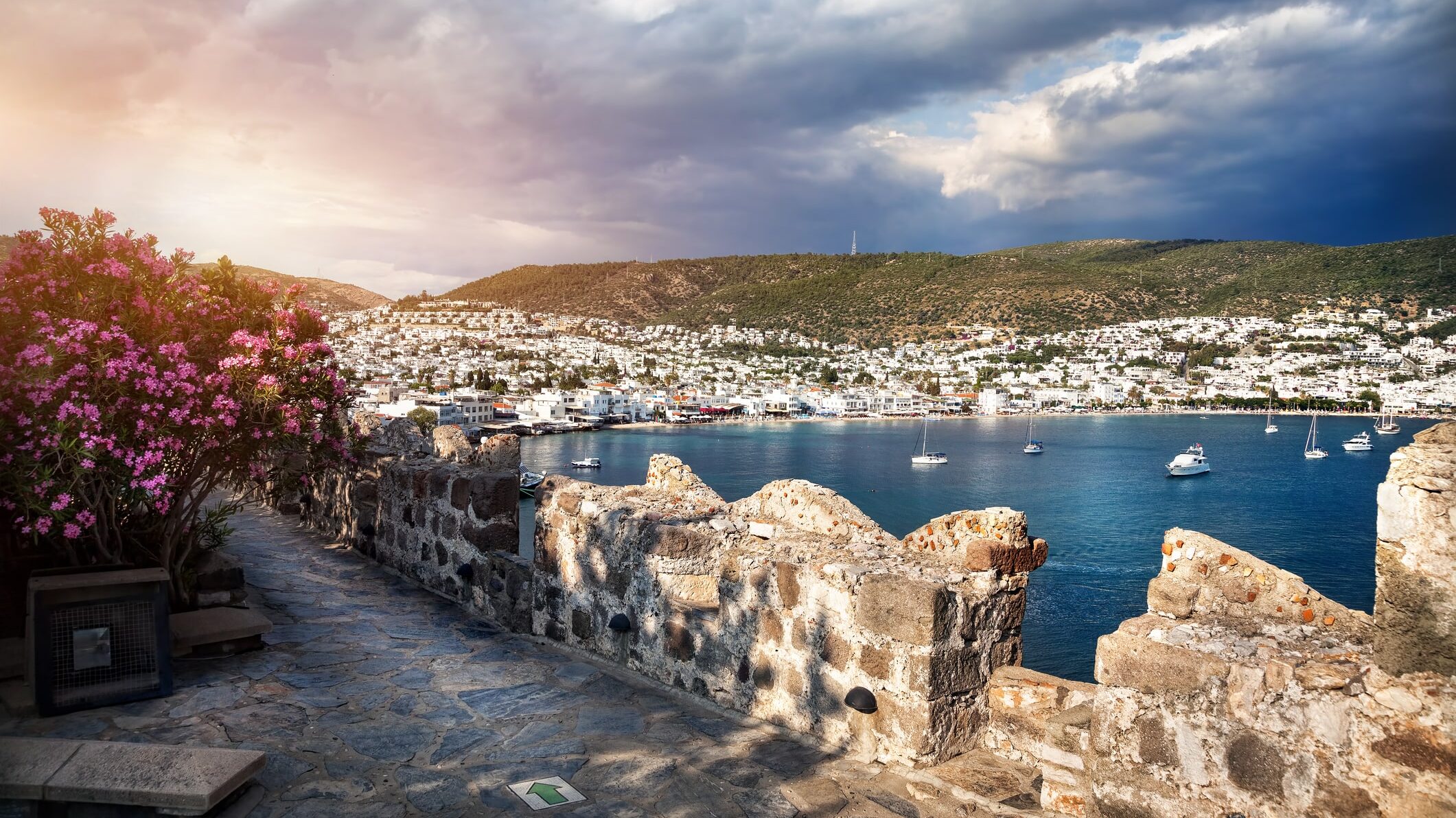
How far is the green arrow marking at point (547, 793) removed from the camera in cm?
313

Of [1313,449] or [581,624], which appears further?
[1313,449]

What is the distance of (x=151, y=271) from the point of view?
4.89 metres

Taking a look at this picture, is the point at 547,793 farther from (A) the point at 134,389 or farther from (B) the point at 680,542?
(A) the point at 134,389

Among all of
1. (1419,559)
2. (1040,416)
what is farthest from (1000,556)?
(1040,416)

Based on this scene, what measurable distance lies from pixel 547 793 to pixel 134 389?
328 cm

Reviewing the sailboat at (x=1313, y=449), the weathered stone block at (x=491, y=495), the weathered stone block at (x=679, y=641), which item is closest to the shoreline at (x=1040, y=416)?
the sailboat at (x=1313, y=449)

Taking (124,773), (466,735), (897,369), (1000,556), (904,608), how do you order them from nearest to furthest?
(124,773), (904,608), (1000,556), (466,735), (897,369)

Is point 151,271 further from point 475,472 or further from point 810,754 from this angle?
point 810,754

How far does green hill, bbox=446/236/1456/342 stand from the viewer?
12050cm

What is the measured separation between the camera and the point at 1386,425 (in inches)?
3821

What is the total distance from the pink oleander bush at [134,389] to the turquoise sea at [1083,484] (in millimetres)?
17360

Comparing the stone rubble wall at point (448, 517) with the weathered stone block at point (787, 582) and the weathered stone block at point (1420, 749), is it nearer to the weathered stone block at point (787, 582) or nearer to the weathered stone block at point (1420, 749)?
the weathered stone block at point (787, 582)

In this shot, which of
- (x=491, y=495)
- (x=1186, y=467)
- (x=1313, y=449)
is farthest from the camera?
(x=1313, y=449)

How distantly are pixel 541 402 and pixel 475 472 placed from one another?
100 metres
